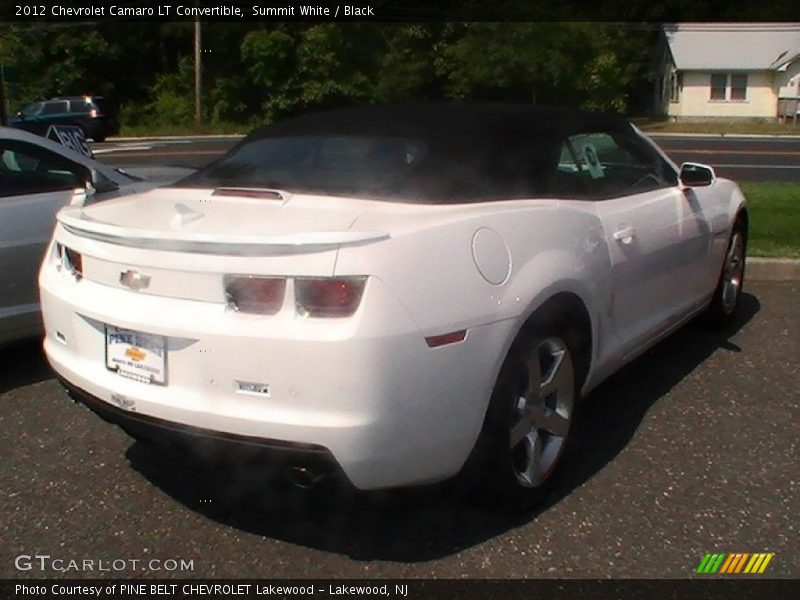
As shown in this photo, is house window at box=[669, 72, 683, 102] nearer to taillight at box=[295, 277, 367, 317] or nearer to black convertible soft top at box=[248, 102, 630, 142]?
black convertible soft top at box=[248, 102, 630, 142]

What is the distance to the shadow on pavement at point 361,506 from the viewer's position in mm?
3086

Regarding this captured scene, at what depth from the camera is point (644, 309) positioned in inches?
160

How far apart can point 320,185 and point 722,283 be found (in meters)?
2.99

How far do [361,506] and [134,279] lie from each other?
1202 millimetres

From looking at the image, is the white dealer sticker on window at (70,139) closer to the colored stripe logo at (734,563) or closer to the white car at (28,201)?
the white car at (28,201)

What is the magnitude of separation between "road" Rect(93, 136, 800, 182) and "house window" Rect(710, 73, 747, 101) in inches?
653

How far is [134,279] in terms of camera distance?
9.69ft

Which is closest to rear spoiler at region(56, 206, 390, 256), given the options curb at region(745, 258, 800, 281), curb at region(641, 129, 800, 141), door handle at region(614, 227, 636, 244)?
door handle at region(614, 227, 636, 244)

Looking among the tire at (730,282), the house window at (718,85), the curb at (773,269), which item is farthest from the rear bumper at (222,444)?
the house window at (718,85)

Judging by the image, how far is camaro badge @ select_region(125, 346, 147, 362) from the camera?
2.91 meters

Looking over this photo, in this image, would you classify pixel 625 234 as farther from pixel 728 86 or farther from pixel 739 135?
pixel 728 86

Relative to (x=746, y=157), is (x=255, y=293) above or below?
above

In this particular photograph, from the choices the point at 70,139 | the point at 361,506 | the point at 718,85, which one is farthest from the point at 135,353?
the point at 718,85

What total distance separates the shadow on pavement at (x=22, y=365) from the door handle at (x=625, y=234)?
317 cm
